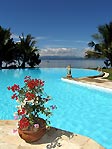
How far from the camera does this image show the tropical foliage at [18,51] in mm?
33312

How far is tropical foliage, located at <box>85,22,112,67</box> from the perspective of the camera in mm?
32112

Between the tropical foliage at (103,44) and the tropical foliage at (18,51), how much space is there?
327 inches

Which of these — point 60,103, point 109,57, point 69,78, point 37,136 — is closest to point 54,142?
point 37,136

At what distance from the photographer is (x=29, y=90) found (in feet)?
18.2

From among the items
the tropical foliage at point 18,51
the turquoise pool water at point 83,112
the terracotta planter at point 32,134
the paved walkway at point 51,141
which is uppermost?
the tropical foliage at point 18,51

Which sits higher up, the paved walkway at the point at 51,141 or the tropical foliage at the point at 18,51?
the tropical foliage at the point at 18,51

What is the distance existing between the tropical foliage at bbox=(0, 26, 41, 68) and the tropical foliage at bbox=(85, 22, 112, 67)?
8305 mm

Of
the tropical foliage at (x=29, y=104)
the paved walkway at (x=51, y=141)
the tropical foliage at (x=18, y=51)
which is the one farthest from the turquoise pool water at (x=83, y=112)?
the tropical foliage at (x=18, y=51)

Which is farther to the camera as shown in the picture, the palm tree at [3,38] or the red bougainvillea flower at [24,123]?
the palm tree at [3,38]

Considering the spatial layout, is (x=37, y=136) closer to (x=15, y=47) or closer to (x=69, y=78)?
(x=69, y=78)

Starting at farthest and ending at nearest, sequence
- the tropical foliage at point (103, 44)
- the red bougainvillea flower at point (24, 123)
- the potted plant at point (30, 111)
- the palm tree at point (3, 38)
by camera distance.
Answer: the palm tree at point (3, 38)
the tropical foliage at point (103, 44)
the potted plant at point (30, 111)
the red bougainvillea flower at point (24, 123)

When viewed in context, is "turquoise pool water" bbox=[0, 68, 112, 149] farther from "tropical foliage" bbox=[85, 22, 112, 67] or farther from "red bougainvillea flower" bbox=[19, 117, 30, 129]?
"tropical foliage" bbox=[85, 22, 112, 67]

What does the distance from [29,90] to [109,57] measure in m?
28.2

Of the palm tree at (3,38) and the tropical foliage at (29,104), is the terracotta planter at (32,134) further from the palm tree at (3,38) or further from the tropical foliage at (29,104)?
the palm tree at (3,38)
